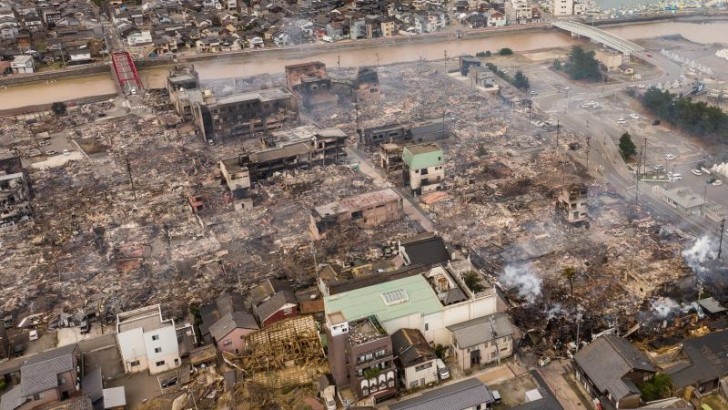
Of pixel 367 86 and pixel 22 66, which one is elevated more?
pixel 22 66

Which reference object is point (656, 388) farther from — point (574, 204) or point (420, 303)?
point (574, 204)

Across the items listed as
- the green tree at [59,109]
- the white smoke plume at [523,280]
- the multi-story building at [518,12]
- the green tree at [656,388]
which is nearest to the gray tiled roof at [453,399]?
Result: the green tree at [656,388]

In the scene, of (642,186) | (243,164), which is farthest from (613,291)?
(243,164)

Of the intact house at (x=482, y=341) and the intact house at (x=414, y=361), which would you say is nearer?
the intact house at (x=414, y=361)

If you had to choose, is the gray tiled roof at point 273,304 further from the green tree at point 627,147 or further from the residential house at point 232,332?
the green tree at point 627,147

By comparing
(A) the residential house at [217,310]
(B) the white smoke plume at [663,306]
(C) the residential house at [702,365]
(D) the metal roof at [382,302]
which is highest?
(D) the metal roof at [382,302]

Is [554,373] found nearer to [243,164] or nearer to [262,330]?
[262,330]

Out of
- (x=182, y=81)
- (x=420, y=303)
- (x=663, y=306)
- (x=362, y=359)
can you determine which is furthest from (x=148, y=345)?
(x=182, y=81)

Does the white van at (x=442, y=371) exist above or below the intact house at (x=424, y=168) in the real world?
below
